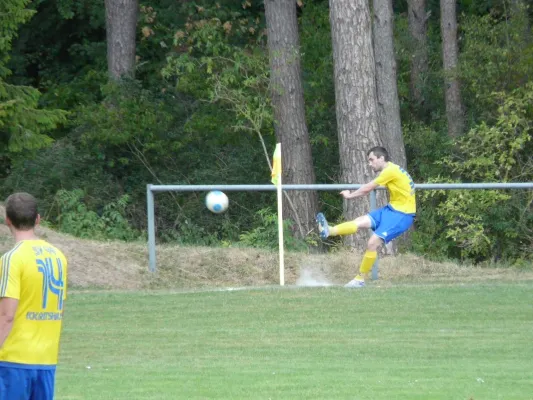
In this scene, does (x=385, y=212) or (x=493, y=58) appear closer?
(x=385, y=212)

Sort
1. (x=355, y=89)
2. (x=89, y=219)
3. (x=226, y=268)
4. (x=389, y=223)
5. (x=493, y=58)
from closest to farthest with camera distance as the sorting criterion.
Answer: (x=389, y=223)
(x=226, y=268)
(x=355, y=89)
(x=89, y=219)
(x=493, y=58)

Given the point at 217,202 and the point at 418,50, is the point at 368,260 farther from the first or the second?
the point at 418,50

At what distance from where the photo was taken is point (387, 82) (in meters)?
25.8

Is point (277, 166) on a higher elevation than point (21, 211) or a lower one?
higher

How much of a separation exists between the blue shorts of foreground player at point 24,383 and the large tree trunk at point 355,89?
15120mm

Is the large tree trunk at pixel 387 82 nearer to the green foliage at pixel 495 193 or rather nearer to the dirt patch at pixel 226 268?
the green foliage at pixel 495 193

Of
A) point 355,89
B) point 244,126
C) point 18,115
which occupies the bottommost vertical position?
point 244,126

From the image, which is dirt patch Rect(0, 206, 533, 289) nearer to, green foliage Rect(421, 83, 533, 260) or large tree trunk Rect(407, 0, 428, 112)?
green foliage Rect(421, 83, 533, 260)

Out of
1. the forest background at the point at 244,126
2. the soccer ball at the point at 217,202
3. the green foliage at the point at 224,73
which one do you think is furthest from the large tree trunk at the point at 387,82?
the soccer ball at the point at 217,202

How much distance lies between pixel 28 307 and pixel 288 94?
20211mm

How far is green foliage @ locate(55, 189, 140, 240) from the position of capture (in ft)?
78.0

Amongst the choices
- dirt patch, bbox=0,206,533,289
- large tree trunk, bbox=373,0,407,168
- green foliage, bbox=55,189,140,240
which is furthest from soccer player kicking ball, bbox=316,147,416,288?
large tree trunk, bbox=373,0,407,168

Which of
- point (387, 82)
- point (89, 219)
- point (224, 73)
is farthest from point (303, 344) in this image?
point (224, 73)

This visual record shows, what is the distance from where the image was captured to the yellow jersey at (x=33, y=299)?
6480mm
